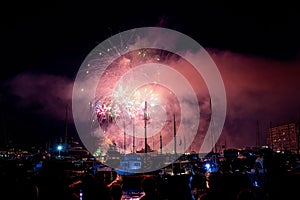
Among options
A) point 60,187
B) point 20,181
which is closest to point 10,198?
point 20,181

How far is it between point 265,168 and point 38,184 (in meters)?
8.66

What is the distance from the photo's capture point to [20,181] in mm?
6891

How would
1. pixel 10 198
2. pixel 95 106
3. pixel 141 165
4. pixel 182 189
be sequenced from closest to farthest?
1. pixel 10 198
2. pixel 182 189
3. pixel 141 165
4. pixel 95 106

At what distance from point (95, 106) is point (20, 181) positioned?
2721 centimetres

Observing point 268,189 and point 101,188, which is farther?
point 268,189

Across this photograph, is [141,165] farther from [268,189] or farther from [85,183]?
[85,183]

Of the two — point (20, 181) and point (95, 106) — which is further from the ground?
point (95, 106)

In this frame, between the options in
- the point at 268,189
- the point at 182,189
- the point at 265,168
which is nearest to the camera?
the point at 182,189

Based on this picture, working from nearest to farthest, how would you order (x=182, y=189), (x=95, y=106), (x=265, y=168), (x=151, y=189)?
(x=151, y=189), (x=182, y=189), (x=265, y=168), (x=95, y=106)

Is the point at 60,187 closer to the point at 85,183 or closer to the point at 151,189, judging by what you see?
the point at 85,183

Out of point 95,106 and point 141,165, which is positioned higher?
point 95,106

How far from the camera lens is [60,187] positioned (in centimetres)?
706

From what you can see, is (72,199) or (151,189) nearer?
(151,189)

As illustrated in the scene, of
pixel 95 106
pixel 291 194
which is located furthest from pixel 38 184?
pixel 95 106
